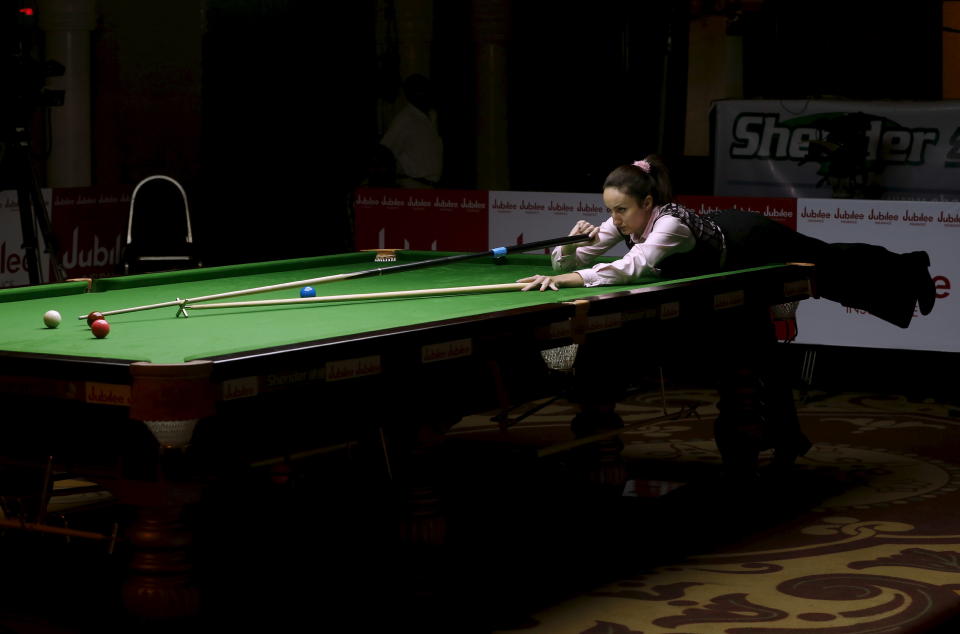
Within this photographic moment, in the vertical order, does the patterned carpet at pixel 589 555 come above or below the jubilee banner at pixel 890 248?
below

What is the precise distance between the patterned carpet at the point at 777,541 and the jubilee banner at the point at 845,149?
182cm

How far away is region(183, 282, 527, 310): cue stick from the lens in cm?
437

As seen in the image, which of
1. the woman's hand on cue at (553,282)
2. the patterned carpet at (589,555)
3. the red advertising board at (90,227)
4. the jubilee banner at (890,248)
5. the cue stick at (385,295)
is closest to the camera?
the patterned carpet at (589,555)

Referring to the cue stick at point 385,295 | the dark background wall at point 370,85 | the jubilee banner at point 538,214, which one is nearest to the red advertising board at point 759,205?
the jubilee banner at point 538,214

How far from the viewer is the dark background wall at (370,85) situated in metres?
8.82

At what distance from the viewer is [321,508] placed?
5.05 m

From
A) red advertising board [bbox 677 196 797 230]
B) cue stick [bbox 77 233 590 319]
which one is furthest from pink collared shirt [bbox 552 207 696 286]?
red advertising board [bbox 677 196 797 230]

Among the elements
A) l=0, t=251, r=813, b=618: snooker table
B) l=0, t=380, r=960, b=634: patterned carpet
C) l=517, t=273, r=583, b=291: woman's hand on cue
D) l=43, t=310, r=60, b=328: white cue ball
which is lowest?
l=0, t=380, r=960, b=634: patterned carpet

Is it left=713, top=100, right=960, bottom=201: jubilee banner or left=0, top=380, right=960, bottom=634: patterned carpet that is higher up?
left=713, top=100, right=960, bottom=201: jubilee banner

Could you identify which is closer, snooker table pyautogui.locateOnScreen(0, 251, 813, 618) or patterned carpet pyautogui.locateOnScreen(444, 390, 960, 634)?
snooker table pyautogui.locateOnScreen(0, 251, 813, 618)

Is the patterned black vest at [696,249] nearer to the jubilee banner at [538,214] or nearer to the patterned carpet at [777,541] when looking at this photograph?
the patterned carpet at [777,541]

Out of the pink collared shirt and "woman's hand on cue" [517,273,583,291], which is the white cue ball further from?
the pink collared shirt

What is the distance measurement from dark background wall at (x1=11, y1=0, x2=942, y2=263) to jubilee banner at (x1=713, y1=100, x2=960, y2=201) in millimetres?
730

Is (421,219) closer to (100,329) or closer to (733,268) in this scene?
(733,268)
